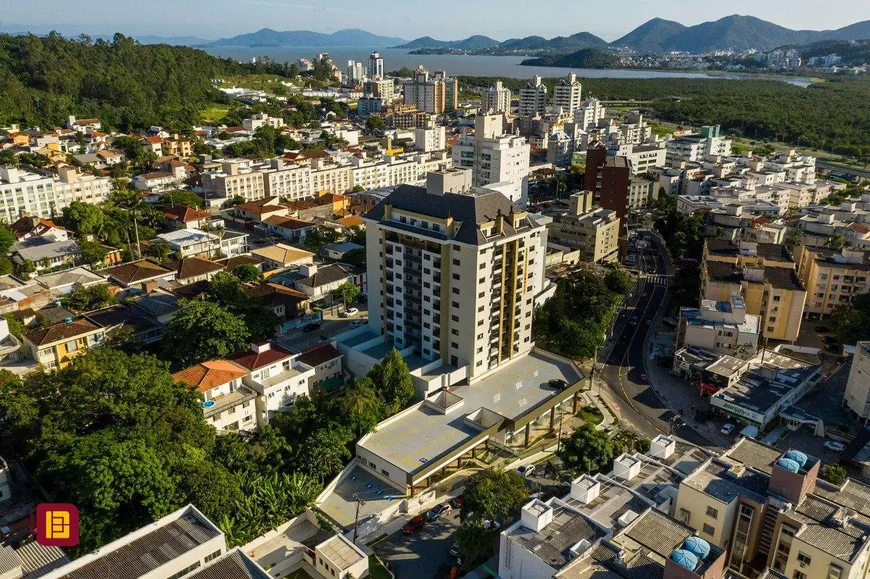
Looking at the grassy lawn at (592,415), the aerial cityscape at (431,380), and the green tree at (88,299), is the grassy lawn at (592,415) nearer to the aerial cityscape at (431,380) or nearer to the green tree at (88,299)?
the aerial cityscape at (431,380)

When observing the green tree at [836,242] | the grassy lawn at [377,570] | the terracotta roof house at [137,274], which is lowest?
the grassy lawn at [377,570]

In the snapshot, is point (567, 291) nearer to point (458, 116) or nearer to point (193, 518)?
point (193, 518)

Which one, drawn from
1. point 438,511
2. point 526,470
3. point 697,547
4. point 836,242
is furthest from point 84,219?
point 836,242

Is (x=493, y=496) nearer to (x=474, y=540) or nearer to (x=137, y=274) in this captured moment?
(x=474, y=540)

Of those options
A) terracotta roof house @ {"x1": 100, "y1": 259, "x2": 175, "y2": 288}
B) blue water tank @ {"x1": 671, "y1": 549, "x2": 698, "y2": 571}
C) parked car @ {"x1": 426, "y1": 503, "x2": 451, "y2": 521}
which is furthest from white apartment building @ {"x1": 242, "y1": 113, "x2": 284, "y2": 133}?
blue water tank @ {"x1": 671, "y1": 549, "x2": 698, "y2": 571}

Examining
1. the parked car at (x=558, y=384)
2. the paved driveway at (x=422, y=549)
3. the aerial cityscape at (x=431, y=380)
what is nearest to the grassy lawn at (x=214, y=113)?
the aerial cityscape at (x=431, y=380)

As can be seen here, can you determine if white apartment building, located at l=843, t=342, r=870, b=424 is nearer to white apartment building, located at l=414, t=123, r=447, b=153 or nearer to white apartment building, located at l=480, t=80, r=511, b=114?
white apartment building, located at l=414, t=123, r=447, b=153

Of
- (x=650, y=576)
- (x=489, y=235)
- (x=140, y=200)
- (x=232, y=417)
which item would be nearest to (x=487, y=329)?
(x=489, y=235)
